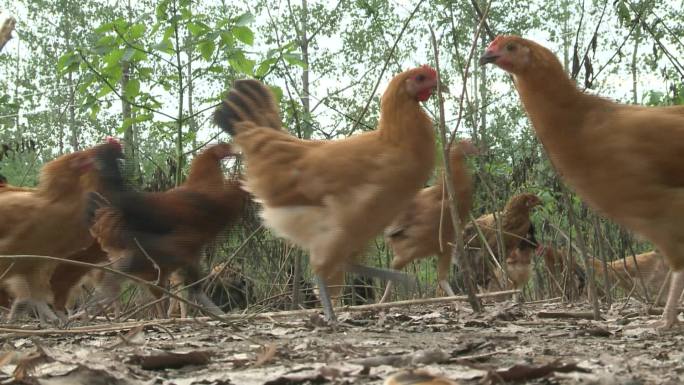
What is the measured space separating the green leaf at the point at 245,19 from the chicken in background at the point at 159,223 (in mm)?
1118

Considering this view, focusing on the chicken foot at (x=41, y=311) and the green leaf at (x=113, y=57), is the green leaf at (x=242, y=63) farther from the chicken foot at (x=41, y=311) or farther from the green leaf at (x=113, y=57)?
the chicken foot at (x=41, y=311)

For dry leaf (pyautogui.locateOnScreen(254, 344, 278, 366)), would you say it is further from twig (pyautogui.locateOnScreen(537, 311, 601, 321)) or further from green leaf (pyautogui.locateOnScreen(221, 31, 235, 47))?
green leaf (pyautogui.locateOnScreen(221, 31, 235, 47))

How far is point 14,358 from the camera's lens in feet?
6.95

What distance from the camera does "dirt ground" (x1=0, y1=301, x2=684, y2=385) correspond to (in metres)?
1.75

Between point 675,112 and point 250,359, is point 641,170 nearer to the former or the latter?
point 675,112

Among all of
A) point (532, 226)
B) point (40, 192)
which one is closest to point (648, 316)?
point (40, 192)

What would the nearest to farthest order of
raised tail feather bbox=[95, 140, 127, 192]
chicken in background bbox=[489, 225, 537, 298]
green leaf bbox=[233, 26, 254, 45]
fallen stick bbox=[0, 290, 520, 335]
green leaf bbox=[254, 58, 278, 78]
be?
1. fallen stick bbox=[0, 290, 520, 335]
2. raised tail feather bbox=[95, 140, 127, 192]
3. green leaf bbox=[233, 26, 254, 45]
4. green leaf bbox=[254, 58, 278, 78]
5. chicken in background bbox=[489, 225, 537, 298]

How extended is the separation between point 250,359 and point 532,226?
6468mm

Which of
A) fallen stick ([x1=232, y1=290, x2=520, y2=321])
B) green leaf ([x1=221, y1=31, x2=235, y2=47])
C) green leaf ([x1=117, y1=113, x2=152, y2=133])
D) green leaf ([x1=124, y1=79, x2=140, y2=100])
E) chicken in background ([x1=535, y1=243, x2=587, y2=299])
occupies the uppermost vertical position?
green leaf ([x1=221, y1=31, x2=235, y2=47])

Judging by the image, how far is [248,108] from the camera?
432cm

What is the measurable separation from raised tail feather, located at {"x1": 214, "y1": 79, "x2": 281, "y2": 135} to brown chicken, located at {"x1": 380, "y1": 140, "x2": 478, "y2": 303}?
5.74 ft

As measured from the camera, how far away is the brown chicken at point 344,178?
343 cm

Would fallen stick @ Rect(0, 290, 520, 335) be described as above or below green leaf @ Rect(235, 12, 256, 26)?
below

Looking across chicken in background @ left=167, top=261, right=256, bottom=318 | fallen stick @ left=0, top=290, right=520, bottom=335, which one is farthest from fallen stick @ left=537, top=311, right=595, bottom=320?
chicken in background @ left=167, top=261, right=256, bottom=318
